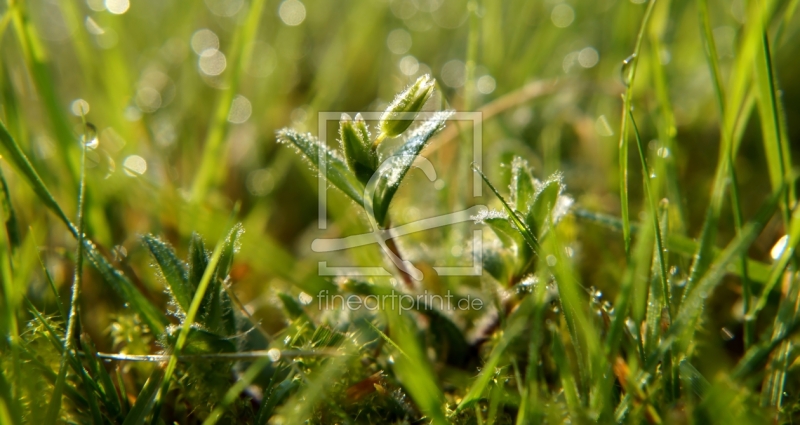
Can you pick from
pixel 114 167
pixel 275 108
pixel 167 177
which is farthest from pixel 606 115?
pixel 114 167

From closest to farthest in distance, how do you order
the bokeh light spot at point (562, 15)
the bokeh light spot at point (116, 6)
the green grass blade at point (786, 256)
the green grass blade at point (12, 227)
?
the green grass blade at point (786, 256), the green grass blade at point (12, 227), the bokeh light spot at point (116, 6), the bokeh light spot at point (562, 15)

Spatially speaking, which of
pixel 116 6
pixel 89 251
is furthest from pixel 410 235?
pixel 116 6

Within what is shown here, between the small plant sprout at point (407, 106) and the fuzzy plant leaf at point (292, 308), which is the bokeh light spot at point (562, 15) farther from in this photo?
the fuzzy plant leaf at point (292, 308)

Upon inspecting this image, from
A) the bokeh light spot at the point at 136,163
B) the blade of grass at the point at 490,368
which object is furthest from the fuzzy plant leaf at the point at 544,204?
the bokeh light spot at the point at 136,163

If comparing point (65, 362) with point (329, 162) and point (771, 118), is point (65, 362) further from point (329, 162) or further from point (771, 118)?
point (771, 118)

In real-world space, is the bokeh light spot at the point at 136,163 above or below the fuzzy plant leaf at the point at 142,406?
above

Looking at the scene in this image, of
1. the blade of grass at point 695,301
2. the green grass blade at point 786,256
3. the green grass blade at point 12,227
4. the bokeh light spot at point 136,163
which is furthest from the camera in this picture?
the bokeh light spot at point 136,163

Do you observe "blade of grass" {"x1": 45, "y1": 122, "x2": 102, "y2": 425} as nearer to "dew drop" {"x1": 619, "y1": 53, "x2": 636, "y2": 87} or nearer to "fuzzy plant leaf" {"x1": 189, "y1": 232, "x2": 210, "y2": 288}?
"fuzzy plant leaf" {"x1": 189, "y1": 232, "x2": 210, "y2": 288}

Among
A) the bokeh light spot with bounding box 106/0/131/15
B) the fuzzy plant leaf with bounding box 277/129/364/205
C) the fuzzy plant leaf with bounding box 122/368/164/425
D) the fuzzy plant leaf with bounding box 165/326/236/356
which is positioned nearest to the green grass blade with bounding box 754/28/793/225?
the fuzzy plant leaf with bounding box 277/129/364/205
